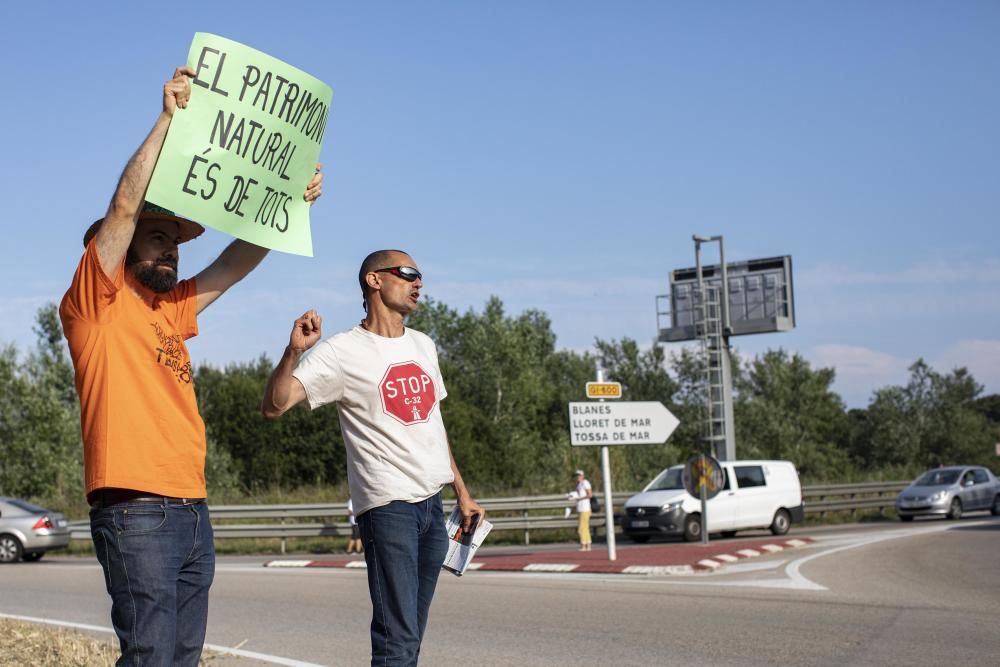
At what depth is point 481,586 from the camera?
14180mm

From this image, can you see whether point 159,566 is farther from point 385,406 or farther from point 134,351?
point 385,406

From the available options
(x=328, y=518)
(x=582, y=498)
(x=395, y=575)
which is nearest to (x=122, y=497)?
(x=395, y=575)

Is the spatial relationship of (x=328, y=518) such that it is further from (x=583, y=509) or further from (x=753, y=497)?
(x=753, y=497)

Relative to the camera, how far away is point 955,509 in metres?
33.7

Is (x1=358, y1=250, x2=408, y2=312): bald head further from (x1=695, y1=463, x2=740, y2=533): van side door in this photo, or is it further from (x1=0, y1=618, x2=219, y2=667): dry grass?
(x1=695, y1=463, x2=740, y2=533): van side door

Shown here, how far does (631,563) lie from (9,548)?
15469mm

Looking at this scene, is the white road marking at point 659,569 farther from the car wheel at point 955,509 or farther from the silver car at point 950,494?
the car wheel at point 955,509

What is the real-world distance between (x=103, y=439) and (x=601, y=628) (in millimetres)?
6559

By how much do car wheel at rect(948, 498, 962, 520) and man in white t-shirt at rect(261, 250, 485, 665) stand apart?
3132 centimetres

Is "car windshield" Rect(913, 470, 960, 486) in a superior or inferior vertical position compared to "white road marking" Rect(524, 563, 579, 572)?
superior

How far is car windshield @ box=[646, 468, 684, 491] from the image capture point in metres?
27.7

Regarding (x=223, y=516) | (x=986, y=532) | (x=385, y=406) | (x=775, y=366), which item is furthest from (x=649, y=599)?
(x=775, y=366)

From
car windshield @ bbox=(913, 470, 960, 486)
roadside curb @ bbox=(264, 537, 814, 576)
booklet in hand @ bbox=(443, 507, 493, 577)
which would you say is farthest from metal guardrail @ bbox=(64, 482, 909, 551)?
booklet in hand @ bbox=(443, 507, 493, 577)

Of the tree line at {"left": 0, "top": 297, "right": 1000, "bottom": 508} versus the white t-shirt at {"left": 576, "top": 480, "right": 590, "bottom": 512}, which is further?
the tree line at {"left": 0, "top": 297, "right": 1000, "bottom": 508}
